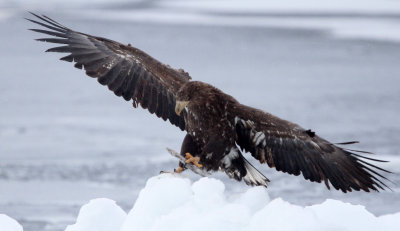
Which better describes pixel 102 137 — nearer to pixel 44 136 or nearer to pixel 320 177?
pixel 44 136

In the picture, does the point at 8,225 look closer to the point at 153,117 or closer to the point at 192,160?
the point at 192,160

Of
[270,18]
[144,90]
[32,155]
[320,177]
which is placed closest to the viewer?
[320,177]

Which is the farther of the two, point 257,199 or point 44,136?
point 44,136

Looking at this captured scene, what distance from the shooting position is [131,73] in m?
4.77

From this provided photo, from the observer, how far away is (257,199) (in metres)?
3.57

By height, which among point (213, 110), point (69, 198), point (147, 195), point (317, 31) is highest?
point (317, 31)

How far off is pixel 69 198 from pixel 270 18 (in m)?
8.72

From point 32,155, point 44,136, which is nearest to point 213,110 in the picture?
point 32,155

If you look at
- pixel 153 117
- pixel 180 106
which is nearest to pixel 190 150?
pixel 180 106

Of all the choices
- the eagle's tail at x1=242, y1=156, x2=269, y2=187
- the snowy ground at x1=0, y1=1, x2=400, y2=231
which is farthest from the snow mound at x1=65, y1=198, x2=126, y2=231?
the snowy ground at x1=0, y1=1, x2=400, y2=231

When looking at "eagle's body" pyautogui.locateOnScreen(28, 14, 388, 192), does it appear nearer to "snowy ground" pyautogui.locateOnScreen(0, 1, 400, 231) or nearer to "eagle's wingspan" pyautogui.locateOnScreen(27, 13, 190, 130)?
"eagle's wingspan" pyautogui.locateOnScreen(27, 13, 190, 130)

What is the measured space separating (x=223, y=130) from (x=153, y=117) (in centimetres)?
406

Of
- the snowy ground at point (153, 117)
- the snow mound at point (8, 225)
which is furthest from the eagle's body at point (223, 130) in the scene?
the snowy ground at point (153, 117)

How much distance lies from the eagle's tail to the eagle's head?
486 millimetres
